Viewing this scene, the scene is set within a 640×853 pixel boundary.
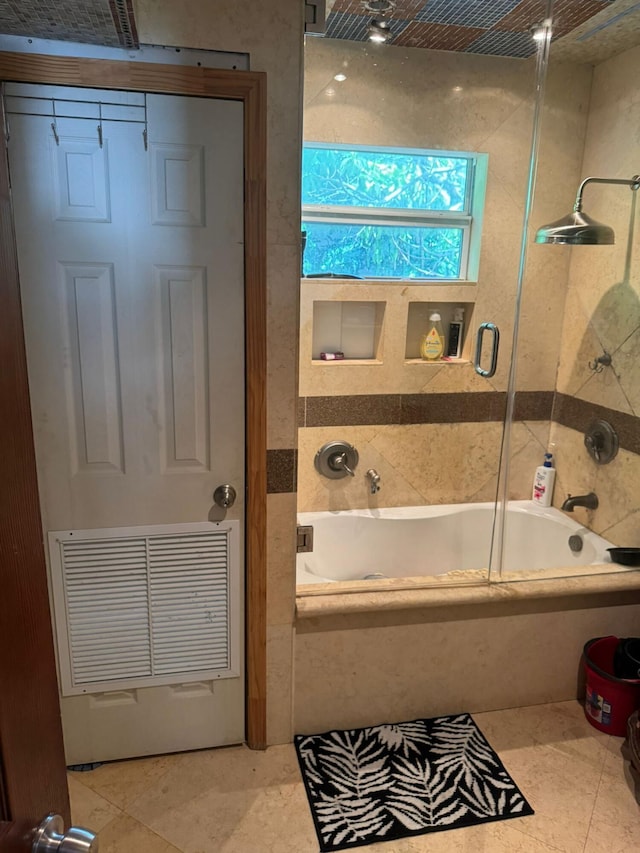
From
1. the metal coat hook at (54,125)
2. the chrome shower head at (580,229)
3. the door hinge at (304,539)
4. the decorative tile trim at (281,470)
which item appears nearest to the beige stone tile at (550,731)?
the door hinge at (304,539)

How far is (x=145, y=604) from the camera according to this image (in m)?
1.94

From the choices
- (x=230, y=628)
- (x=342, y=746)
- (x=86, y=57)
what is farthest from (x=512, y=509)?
(x=86, y=57)

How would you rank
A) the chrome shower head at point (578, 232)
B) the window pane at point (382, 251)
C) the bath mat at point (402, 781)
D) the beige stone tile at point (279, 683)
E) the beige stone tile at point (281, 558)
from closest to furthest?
the bath mat at point (402, 781)
the beige stone tile at point (281, 558)
the beige stone tile at point (279, 683)
the chrome shower head at point (578, 232)
the window pane at point (382, 251)

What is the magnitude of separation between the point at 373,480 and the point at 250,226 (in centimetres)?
143

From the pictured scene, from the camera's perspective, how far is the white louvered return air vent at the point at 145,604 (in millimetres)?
1869

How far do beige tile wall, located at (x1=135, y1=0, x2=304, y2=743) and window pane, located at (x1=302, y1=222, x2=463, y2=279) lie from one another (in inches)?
33.1

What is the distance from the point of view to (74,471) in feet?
5.87

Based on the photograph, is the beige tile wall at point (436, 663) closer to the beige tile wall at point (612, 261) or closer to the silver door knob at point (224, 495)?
the silver door knob at point (224, 495)

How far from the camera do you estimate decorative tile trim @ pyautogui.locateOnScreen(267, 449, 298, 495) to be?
→ 1900 millimetres

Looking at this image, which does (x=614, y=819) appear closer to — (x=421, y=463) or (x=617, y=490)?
(x=617, y=490)

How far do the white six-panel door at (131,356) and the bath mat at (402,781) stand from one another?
465mm

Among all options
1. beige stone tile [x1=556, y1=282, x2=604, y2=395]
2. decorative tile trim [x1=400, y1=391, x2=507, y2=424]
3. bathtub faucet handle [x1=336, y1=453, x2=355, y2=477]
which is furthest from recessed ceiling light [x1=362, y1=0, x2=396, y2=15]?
bathtub faucet handle [x1=336, y1=453, x2=355, y2=477]

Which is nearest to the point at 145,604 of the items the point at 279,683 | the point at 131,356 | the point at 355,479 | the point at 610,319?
the point at 279,683

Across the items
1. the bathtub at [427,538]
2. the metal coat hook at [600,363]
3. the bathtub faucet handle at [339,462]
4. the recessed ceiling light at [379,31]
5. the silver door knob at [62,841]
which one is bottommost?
the bathtub at [427,538]
